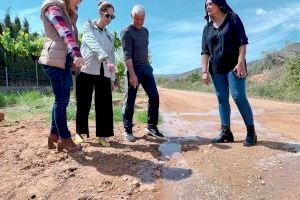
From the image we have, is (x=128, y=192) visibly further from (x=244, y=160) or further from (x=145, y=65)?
(x=145, y=65)

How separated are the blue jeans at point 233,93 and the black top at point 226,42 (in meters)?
0.13

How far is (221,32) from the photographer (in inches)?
231

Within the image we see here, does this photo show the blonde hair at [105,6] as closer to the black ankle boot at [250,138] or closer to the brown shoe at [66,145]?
the brown shoe at [66,145]

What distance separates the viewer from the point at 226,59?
233 inches

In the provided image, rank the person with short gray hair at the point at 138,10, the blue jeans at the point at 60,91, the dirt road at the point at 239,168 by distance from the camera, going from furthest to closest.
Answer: the person with short gray hair at the point at 138,10 → the blue jeans at the point at 60,91 → the dirt road at the point at 239,168

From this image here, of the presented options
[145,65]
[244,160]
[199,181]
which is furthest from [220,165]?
[145,65]

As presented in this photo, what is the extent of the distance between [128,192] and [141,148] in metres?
1.89

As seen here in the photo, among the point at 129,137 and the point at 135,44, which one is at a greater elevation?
the point at 135,44

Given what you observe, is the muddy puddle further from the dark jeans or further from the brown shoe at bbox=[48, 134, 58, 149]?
the brown shoe at bbox=[48, 134, 58, 149]

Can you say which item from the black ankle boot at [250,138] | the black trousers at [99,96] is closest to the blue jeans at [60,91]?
the black trousers at [99,96]

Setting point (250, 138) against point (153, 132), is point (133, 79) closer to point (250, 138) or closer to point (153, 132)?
point (153, 132)

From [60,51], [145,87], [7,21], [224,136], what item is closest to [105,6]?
[60,51]

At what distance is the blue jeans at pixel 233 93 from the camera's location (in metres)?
5.76

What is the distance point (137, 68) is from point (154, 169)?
2236 mm
